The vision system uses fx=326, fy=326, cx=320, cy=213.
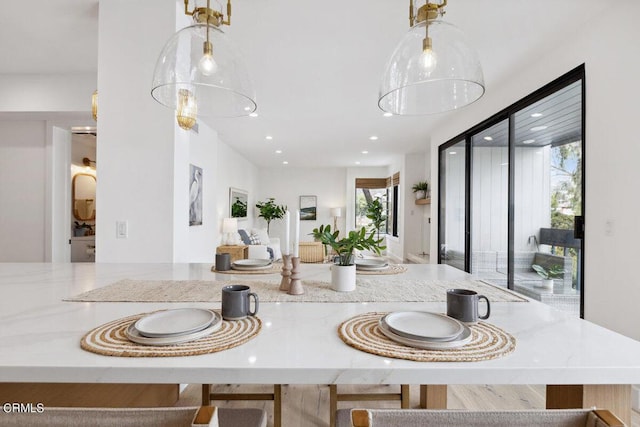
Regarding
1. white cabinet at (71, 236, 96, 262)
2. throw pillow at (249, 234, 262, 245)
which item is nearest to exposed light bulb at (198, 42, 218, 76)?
white cabinet at (71, 236, 96, 262)

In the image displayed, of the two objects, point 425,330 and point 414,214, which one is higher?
point 414,214

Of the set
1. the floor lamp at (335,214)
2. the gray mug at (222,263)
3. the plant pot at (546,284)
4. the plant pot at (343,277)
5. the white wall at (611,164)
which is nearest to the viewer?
the plant pot at (343,277)

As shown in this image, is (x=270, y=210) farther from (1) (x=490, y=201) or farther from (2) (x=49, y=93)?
(1) (x=490, y=201)

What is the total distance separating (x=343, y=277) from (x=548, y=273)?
270 centimetres

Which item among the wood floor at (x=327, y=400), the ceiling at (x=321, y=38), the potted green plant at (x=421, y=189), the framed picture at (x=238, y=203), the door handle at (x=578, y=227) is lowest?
the wood floor at (x=327, y=400)

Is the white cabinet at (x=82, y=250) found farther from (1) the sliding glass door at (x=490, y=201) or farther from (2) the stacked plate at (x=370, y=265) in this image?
(1) the sliding glass door at (x=490, y=201)

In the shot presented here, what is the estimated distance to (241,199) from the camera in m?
7.41

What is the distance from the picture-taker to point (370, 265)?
1.71 meters

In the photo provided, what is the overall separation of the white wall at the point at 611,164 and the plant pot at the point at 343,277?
1.97m

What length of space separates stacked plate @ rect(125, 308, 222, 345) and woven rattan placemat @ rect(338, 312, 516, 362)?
0.33 m

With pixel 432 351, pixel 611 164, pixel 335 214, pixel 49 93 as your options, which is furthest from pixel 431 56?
pixel 335 214

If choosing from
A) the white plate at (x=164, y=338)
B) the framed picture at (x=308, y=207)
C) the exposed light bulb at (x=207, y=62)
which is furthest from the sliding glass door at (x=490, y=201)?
the framed picture at (x=308, y=207)

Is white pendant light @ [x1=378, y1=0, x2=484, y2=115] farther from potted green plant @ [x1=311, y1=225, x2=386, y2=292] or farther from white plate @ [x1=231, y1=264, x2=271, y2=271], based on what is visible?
white plate @ [x1=231, y1=264, x2=271, y2=271]

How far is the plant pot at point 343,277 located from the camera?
4.03 ft
